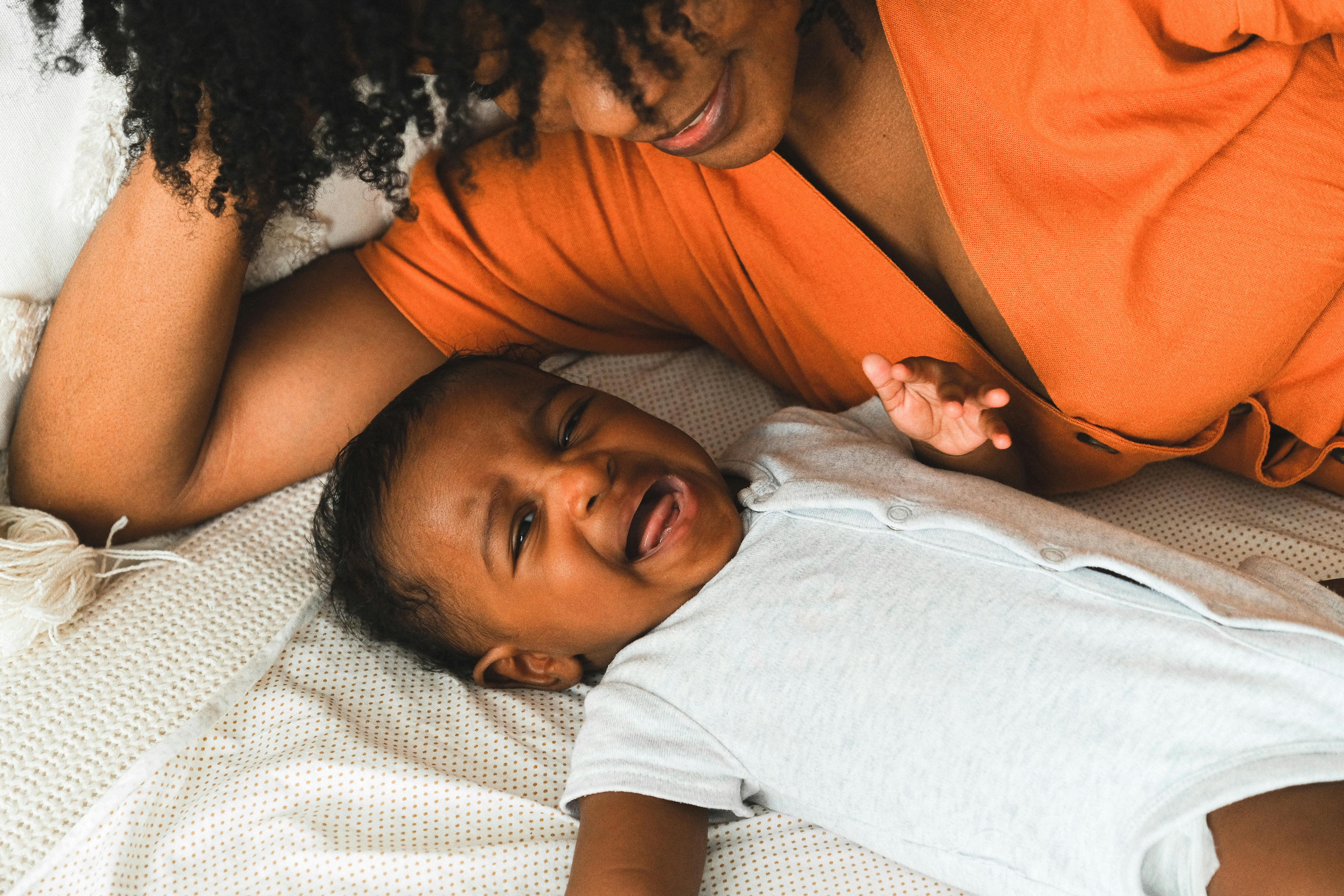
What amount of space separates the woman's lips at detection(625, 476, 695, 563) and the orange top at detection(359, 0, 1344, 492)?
302mm

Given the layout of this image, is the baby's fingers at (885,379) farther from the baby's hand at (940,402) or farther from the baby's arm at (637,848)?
the baby's arm at (637,848)

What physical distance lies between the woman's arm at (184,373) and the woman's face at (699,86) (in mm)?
494

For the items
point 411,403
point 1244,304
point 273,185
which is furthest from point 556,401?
point 1244,304

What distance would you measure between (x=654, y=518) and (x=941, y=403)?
1.11ft

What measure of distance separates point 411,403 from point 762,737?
1.81ft

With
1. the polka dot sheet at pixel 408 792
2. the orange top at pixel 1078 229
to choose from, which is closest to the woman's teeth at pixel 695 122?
the orange top at pixel 1078 229

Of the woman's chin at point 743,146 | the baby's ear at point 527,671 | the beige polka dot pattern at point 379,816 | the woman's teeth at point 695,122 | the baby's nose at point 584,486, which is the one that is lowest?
the beige polka dot pattern at point 379,816

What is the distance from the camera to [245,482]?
1.38 metres

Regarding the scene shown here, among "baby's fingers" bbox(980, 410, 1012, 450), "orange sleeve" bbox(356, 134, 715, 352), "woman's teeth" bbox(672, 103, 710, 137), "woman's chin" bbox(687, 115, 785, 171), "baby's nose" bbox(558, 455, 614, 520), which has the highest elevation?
"woman's teeth" bbox(672, 103, 710, 137)

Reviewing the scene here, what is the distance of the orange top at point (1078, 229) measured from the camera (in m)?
0.99

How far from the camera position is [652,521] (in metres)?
1.19

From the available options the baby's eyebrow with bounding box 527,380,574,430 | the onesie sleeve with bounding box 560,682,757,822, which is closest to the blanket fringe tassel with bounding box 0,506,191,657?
the baby's eyebrow with bounding box 527,380,574,430

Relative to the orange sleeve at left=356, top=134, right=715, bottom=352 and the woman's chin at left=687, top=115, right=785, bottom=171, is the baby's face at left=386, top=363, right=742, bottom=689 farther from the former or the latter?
the woman's chin at left=687, top=115, right=785, bottom=171

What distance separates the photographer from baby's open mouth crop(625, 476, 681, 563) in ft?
3.89
